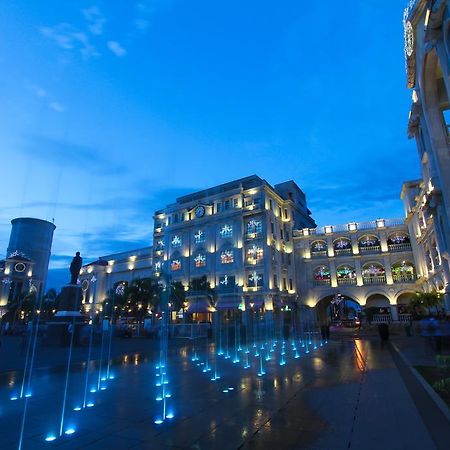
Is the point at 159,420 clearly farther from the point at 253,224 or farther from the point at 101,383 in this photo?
the point at 253,224

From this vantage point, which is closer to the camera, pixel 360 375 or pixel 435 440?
pixel 435 440

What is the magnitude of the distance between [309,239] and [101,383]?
44682mm

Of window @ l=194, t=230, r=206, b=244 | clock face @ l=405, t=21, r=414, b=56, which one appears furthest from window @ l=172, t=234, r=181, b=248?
clock face @ l=405, t=21, r=414, b=56

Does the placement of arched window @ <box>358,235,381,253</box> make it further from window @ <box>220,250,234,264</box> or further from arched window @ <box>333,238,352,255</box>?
window @ <box>220,250,234,264</box>

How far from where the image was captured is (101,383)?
9273mm

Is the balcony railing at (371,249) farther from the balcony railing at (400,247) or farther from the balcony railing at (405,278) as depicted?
the balcony railing at (405,278)

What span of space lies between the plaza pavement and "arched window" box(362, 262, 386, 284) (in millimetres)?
37504

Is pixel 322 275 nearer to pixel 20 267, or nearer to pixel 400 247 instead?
pixel 400 247

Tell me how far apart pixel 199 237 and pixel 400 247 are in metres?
29.5

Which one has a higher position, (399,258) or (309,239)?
(309,239)

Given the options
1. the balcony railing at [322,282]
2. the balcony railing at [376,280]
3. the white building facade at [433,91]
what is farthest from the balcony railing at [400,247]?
the white building facade at [433,91]

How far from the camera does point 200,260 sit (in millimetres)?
49406

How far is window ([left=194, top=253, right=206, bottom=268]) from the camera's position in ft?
161

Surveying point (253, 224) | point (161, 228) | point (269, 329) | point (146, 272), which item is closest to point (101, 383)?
point (269, 329)
